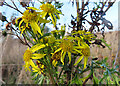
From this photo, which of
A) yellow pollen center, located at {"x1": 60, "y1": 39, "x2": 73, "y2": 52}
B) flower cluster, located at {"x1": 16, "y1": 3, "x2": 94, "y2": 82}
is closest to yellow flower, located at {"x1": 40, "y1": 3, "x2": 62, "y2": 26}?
flower cluster, located at {"x1": 16, "y1": 3, "x2": 94, "y2": 82}

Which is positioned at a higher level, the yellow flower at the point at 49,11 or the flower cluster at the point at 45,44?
the yellow flower at the point at 49,11

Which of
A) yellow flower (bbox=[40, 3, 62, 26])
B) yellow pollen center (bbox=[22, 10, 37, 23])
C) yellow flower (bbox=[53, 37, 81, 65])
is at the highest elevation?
yellow flower (bbox=[40, 3, 62, 26])

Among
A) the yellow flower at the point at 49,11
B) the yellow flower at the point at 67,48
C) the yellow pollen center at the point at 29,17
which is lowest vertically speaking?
the yellow flower at the point at 67,48

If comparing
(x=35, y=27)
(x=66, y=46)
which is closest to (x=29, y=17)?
(x=35, y=27)

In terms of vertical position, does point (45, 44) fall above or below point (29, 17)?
below

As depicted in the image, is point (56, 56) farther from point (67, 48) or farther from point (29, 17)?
point (29, 17)

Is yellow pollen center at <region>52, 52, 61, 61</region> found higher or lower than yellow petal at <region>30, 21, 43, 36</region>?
lower

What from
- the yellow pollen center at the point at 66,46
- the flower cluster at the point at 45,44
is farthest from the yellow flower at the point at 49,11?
the yellow pollen center at the point at 66,46

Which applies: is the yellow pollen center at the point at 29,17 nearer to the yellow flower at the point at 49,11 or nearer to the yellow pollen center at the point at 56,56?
the yellow flower at the point at 49,11

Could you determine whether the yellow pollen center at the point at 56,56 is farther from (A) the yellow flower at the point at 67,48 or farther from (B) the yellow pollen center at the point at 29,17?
(B) the yellow pollen center at the point at 29,17

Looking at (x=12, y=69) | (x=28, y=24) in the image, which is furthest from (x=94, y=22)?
(x=12, y=69)

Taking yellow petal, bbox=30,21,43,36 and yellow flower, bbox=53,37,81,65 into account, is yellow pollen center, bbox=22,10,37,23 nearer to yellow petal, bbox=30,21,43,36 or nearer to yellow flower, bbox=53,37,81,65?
yellow petal, bbox=30,21,43,36

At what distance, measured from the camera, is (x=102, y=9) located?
65cm

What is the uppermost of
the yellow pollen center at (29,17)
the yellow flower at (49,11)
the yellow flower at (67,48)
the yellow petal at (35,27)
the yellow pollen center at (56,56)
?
the yellow flower at (49,11)
